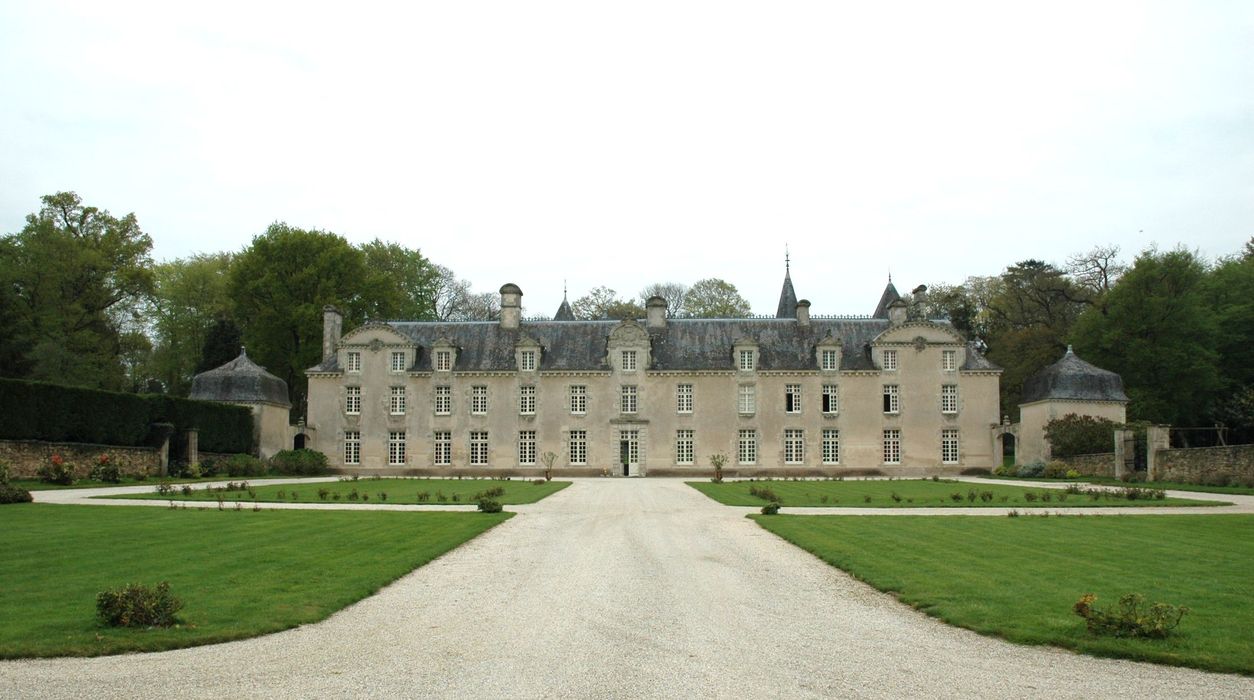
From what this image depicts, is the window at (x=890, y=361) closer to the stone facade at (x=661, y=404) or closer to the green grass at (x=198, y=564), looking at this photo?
the stone facade at (x=661, y=404)

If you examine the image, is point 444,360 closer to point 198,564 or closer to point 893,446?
point 893,446

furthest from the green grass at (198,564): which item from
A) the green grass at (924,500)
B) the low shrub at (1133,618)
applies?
the green grass at (924,500)

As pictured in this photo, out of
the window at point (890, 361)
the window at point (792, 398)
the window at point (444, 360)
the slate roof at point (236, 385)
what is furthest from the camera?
the window at point (444, 360)

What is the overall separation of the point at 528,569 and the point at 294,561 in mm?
2911

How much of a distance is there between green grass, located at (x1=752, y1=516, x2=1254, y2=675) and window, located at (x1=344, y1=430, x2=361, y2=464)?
31.7 metres

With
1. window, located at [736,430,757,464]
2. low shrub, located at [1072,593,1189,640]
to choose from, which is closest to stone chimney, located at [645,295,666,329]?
window, located at [736,430,757,464]

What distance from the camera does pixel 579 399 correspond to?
152ft

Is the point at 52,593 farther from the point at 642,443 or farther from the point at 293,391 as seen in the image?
the point at 293,391

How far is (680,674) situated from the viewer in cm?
718

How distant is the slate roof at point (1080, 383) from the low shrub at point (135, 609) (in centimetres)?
3868

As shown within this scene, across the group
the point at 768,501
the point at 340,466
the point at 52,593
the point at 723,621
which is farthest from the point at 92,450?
the point at 723,621

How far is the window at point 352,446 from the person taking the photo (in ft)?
153

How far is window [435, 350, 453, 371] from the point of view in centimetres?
4681

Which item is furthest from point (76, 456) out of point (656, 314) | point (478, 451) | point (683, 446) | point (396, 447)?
point (656, 314)
